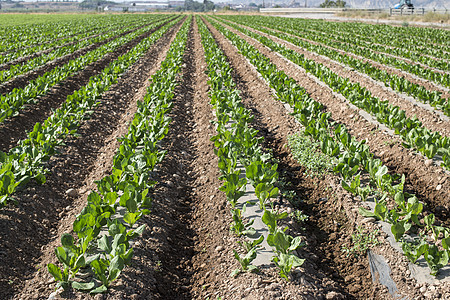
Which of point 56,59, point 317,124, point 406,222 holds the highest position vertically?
point 56,59

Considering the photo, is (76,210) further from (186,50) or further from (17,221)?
(186,50)

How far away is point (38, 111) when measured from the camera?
9.28m

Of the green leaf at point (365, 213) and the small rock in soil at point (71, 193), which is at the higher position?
the green leaf at point (365, 213)

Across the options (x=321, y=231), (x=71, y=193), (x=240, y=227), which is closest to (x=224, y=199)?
(x=240, y=227)

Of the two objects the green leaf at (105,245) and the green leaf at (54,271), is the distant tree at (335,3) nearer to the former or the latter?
the green leaf at (105,245)

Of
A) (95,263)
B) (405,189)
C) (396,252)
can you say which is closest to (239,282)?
(95,263)

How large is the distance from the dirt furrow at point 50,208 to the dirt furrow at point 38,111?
1364mm

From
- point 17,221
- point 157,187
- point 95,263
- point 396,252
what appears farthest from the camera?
point 157,187

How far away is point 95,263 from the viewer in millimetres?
3391

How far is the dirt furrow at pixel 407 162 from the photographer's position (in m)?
5.43

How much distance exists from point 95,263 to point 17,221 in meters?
1.93

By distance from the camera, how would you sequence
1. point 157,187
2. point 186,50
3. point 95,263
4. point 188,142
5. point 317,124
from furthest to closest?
1. point 186,50
2. point 188,142
3. point 317,124
4. point 157,187
5. point 95,263

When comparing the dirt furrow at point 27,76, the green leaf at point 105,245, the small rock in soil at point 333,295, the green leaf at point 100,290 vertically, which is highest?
the dirt furrow at point 27,76

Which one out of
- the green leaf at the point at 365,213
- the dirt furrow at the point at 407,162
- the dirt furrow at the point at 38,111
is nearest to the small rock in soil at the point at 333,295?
the green leaf at the point at 365,213
